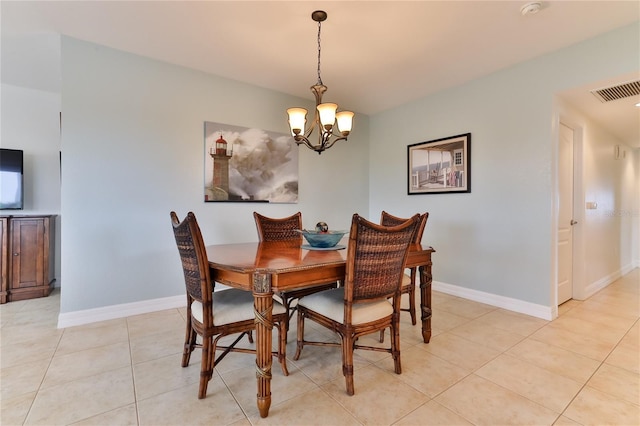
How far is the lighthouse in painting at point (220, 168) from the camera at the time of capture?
323 cm

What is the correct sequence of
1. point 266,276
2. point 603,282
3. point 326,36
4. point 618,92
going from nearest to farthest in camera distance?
1. point 266,276
2. point 326,36
3. point 618,92
4. point 603,282

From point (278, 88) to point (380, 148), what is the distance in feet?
5.73

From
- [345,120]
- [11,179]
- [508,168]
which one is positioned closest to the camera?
[345,120]

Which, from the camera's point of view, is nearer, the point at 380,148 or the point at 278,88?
the point at 278,88

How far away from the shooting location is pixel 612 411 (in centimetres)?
150

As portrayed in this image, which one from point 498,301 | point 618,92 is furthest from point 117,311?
point 618,92

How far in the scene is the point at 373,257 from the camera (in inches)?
63.3

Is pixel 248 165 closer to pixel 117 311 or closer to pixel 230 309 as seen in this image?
pixel 117 311

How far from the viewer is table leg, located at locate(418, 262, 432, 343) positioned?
222 centimetres

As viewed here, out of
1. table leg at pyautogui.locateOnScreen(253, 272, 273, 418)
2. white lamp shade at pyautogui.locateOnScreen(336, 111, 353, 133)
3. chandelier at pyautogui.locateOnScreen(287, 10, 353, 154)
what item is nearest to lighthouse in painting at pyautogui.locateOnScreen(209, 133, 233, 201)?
chandelier at pyautogui.locateOnScreen(287, 10, 353, 154)

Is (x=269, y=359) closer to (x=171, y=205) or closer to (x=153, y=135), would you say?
(x=171, y=205)

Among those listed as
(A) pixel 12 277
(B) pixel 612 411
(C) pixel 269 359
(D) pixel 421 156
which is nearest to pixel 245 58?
(D) pixel 421 156

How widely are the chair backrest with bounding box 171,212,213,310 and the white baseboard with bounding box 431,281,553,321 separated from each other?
2941mm

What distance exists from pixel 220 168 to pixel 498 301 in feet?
10.9
